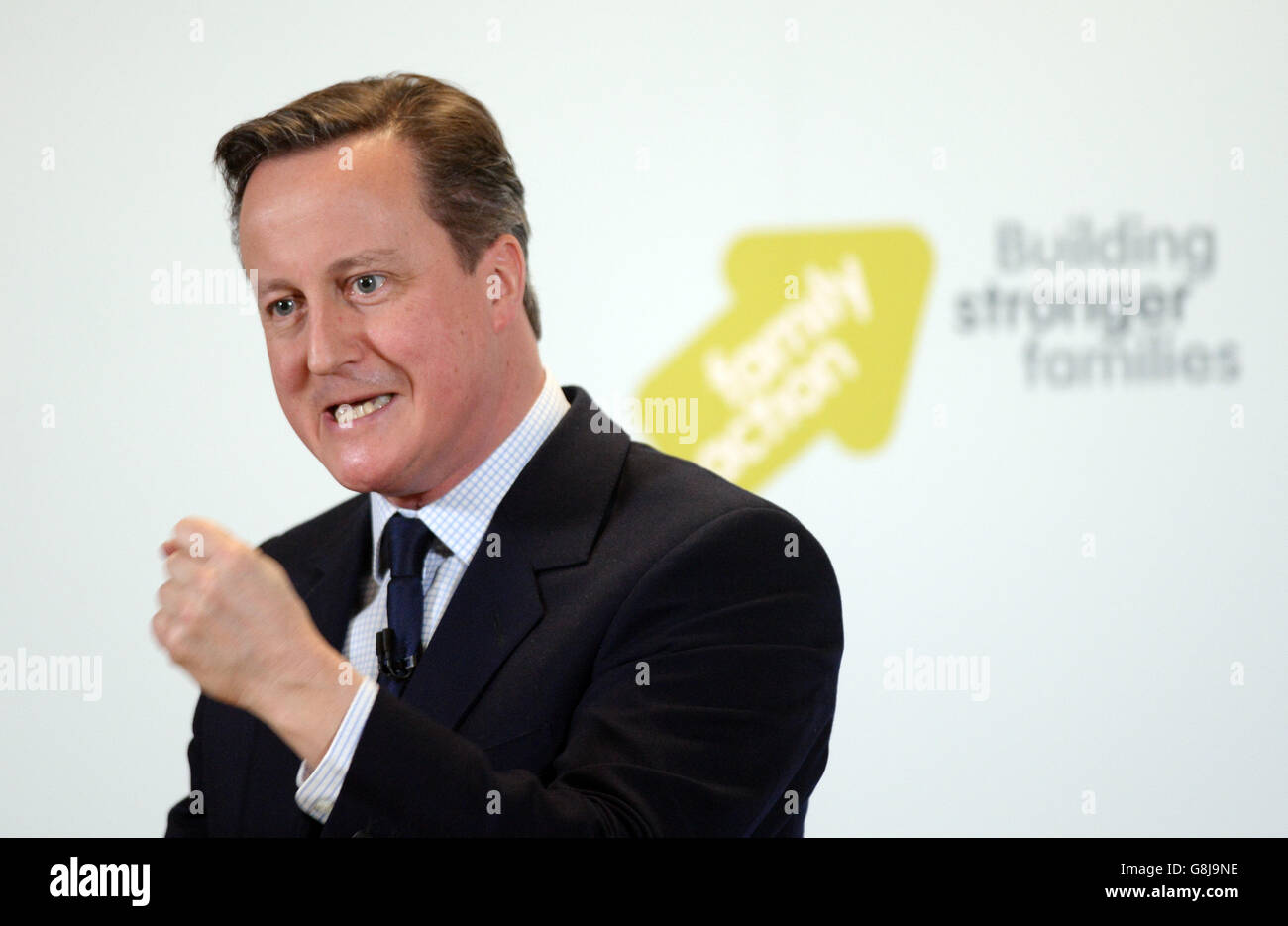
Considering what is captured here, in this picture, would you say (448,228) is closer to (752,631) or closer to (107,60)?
(752,631)

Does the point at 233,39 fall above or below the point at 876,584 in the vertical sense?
above

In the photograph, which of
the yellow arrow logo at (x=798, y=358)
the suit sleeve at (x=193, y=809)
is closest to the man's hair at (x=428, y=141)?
the suit sleeve at (x=193, y=809)

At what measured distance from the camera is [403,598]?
6.23 feet

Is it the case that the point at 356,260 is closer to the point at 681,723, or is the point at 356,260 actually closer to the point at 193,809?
the point at 681,723

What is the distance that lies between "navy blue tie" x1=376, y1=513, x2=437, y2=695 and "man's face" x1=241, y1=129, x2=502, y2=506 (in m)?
0.06

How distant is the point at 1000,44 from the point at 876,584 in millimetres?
1448

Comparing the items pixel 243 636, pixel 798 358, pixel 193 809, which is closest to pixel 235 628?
pixel 243 636

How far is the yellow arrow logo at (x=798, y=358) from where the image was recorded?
3.85 metres

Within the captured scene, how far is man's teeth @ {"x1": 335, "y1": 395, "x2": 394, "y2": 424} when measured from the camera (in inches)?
74.4

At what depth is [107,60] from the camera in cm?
400

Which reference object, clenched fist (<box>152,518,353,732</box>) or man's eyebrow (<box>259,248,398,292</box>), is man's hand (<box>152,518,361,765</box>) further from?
man's eyebrow (<box>259,248,398,292</box>)

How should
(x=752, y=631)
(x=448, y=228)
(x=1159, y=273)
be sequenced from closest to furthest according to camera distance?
(x=752, y=631)
(x=448, y=228)
(x=1159, y=273)
